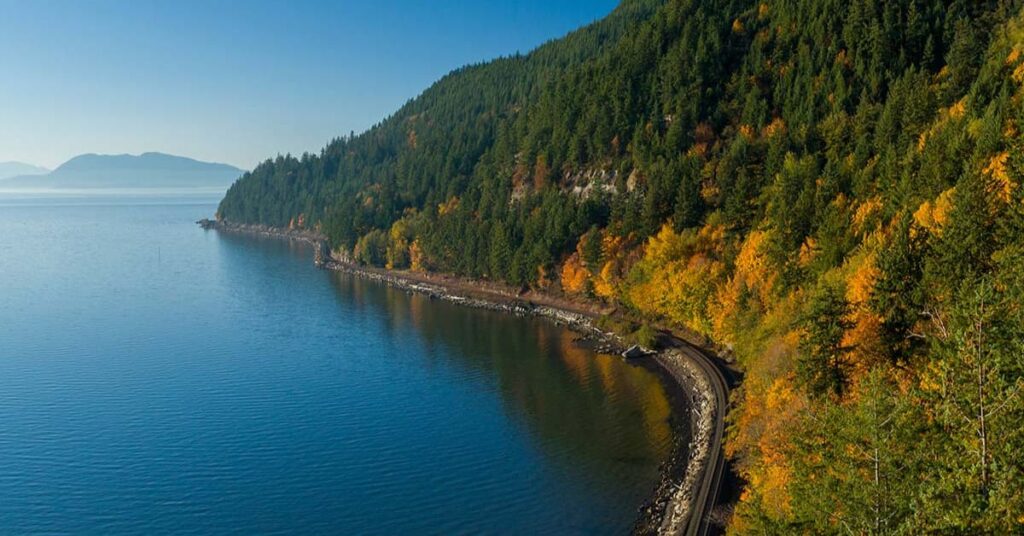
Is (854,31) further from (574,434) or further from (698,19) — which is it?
(574,434)

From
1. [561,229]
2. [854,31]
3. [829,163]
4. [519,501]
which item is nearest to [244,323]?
[561,229]

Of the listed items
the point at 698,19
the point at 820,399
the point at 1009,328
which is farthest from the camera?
the point at 698,19

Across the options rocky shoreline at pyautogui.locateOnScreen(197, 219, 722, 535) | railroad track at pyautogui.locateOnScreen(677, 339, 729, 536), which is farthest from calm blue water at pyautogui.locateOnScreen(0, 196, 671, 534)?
railroad track at pyautogui.locateOnScreen(677, 339, 729, 536)

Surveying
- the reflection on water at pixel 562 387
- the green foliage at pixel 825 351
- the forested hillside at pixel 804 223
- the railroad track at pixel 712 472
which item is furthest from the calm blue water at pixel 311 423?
the green foliage at pixel 825 351

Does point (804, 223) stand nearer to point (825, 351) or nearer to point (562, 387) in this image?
point (562, 387)

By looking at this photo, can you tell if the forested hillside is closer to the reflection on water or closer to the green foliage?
the green foliage

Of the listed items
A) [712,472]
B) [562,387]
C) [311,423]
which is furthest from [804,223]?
[311,423]

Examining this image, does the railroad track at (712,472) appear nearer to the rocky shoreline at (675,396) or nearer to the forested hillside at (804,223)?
the rocky shoreline at (675,396)
